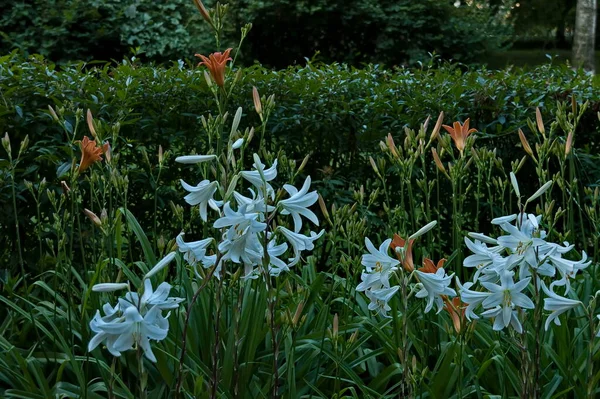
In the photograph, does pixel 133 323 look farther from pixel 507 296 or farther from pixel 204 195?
pixel 507 296

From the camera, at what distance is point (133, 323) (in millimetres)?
1533

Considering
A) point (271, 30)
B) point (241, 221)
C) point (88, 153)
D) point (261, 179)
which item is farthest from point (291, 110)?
point (271, 30)

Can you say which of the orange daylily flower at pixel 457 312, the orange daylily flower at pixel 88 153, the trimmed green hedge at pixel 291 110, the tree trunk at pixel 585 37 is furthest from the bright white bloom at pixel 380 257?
the tree trunk at pixel 585 37

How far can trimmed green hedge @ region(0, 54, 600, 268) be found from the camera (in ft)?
12.4

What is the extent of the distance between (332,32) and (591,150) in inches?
307

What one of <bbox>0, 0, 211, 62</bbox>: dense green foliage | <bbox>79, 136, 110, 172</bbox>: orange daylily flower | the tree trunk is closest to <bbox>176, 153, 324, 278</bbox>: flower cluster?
<bbox>79, 136, 110, 172</bbox>: orange daylily flower

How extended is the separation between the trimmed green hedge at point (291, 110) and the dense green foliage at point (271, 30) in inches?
228

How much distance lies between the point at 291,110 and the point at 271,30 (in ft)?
25.8

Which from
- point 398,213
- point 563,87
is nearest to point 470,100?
point 563,87

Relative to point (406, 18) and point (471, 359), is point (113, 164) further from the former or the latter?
point (406, 18)

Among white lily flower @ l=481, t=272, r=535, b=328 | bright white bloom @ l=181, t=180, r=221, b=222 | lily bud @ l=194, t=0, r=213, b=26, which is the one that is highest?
lily bud @ l=194, t=0, r=213, b=26

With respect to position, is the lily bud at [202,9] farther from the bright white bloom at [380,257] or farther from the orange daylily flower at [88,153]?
the bright white bloom at [380,257]

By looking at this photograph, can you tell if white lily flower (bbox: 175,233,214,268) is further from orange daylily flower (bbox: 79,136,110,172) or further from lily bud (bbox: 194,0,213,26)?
lily bud (bbox: 194,0,213,26)

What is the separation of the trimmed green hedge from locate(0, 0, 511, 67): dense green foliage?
19.0 ft
